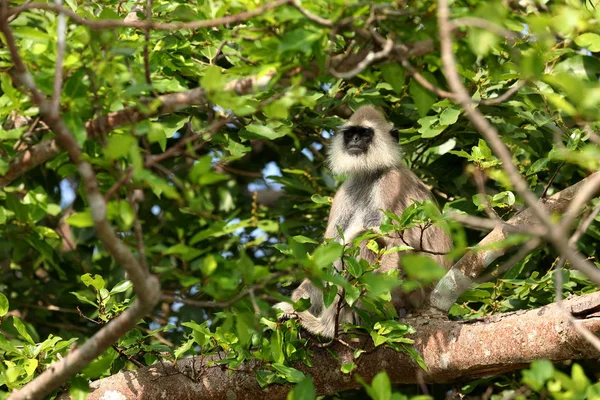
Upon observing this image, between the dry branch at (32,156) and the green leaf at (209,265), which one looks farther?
the dry branch at (32,156)

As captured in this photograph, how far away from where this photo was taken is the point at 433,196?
627cm

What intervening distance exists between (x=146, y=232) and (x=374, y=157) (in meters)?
1.90

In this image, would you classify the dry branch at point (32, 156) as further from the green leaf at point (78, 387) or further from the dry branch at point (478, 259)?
the dry branch at point (478, 259)

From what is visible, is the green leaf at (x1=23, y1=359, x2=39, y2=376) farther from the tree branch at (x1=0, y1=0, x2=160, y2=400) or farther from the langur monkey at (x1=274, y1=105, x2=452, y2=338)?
the langur monkey at (x1=274, y1=105, x2=452, y2=338)

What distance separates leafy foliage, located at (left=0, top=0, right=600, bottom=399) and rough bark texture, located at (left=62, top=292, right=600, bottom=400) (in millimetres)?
157

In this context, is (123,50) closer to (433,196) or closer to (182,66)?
(182,66)

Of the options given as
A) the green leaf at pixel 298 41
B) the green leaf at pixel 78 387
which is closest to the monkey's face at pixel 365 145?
the green leaf at pixel 78 387

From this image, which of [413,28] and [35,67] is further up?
[413,28]

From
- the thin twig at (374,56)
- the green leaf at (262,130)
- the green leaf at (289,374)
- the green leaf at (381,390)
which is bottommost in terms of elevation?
the green leaf at (289,374)

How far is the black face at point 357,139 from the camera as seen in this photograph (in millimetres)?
6648

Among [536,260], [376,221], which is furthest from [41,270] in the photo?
[536,260]

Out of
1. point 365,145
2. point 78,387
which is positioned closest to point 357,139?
point 365,145

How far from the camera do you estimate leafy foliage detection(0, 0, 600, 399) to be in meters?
3.04

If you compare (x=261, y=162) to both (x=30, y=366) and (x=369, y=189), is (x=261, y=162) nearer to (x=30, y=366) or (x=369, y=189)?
(x=369, y=189)
